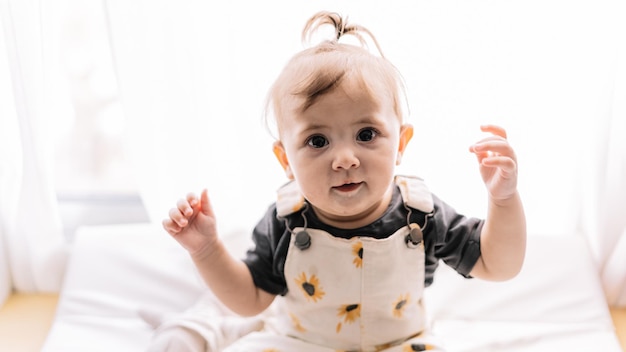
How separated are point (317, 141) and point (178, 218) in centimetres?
23

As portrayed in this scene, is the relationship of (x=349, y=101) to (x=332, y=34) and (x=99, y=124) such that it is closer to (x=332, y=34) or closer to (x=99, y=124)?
(x=332, y=34)

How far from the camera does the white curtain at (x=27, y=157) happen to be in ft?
4.46

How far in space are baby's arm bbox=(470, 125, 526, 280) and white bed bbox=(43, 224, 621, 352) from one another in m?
0.23

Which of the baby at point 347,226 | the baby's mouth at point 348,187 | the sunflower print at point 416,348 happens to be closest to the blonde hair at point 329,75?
the baby at point 347,226

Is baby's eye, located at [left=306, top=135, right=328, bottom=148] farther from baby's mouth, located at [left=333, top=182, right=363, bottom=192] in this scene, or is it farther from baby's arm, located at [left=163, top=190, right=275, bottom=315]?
baby's arm, located at [left=163, top=190, right=275, bottom=315]

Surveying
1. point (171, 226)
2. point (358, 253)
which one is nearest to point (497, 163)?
point (358, 253)

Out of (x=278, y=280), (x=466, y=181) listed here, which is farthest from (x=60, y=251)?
(x=466, y=181)

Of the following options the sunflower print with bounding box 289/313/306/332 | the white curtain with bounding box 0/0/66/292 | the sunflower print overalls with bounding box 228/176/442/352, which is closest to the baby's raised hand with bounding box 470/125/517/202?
the sunflower print overalls with bounding box 228/176/442/352

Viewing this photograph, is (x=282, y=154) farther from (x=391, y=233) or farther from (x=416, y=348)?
(x=416, y=348)

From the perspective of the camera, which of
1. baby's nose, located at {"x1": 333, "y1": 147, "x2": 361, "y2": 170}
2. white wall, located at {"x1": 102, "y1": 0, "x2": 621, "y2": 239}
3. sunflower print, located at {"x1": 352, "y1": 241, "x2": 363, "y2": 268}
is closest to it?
baby's nose, located at {"x1": 333, "y1": 147, "x2": 361, "y2": 170}

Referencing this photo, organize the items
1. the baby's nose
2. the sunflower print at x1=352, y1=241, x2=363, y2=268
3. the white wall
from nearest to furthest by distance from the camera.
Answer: the baby's nose, the sunflower print at x1=352, y1=241, x2=363, y2=268, the white wall

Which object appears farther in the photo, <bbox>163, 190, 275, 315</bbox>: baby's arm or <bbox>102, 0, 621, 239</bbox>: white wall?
<bbox>102, 0, 621, 239</bbox>: white wall

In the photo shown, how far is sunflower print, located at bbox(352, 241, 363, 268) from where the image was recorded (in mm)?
1126

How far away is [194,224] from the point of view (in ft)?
3.70
